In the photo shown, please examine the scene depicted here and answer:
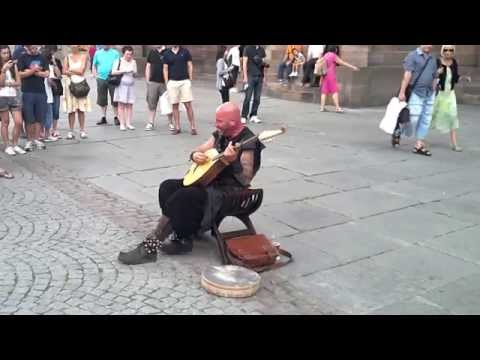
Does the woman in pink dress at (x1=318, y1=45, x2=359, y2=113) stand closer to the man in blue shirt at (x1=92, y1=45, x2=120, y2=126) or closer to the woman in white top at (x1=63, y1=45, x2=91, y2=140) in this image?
the man in blue shirt at (x1=92, y1=45, x2=120, y2=126)

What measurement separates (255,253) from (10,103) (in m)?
5.05

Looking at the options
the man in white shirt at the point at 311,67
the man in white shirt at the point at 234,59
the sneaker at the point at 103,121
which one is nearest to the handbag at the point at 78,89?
the sneaker at the point at 103,121

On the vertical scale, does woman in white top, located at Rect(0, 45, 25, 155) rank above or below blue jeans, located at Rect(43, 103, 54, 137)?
above

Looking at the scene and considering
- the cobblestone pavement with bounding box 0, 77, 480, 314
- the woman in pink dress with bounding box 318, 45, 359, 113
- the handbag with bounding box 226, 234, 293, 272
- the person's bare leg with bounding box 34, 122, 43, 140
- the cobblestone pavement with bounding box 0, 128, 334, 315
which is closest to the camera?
the cobblestone pavement with bounding box 0, 128, 334, 315

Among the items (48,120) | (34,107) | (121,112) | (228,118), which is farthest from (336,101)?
(228,118)

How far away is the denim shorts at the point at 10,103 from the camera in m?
7.91

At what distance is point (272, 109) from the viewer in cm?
1386

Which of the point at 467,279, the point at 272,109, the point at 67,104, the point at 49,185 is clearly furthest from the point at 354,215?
the point at 272,109

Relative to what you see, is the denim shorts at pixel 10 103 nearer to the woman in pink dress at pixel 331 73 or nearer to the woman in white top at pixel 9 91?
the woman in white top at pixel 9 91

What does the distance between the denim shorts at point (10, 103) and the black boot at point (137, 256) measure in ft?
14.0

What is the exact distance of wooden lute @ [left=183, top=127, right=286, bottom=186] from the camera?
456 cm

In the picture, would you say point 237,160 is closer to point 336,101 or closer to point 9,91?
point 9,91

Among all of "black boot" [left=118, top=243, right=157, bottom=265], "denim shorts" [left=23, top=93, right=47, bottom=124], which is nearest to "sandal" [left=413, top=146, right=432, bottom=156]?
"black boot" [left=118, top=243, right=157, bottom=265]
